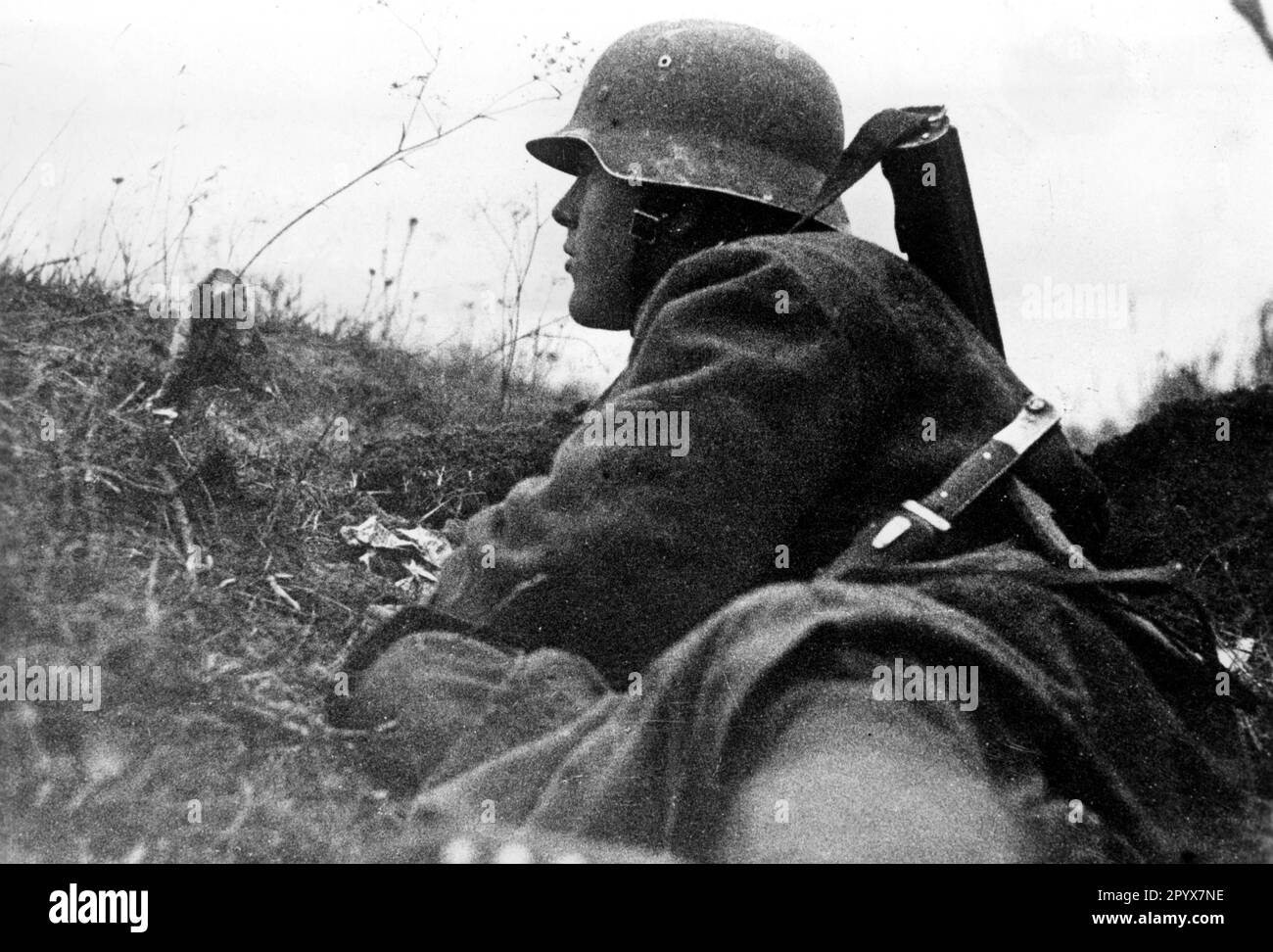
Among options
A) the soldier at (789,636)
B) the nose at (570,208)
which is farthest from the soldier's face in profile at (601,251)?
the soldier at (789,636)

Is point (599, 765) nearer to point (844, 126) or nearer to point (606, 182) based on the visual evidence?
point (606, 182)

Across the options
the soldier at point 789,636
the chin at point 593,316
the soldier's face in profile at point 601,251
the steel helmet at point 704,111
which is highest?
the steel helmet at point 704,111

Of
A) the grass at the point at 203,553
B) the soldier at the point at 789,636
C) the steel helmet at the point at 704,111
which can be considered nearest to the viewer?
the soldier at the point at 789,636

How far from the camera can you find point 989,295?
3.12 meters

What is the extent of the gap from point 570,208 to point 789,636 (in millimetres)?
1325

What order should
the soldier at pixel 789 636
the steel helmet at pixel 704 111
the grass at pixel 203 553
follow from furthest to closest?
the steel helmet at pixel 704 111, the grass at pixel 203 553, the soldier at pixel 789 636

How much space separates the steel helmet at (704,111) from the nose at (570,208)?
103 millimetres

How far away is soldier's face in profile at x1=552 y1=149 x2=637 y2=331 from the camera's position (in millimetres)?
3238

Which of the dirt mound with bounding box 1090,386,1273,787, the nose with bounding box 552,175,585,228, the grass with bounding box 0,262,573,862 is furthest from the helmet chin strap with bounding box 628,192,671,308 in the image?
the dirt mound with bounding box 1090,386,1273,787

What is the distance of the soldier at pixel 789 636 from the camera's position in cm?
245

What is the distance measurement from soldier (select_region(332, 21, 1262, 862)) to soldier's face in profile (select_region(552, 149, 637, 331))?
6.7 inches

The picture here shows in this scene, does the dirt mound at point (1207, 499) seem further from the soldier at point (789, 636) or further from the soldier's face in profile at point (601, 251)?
the soldier's face in profile at point (601, 251)
